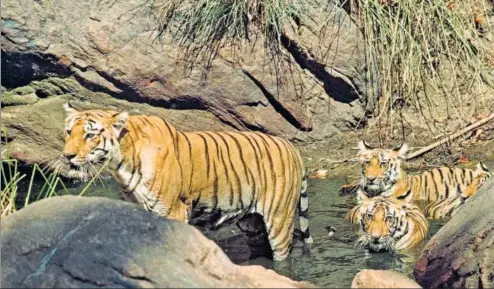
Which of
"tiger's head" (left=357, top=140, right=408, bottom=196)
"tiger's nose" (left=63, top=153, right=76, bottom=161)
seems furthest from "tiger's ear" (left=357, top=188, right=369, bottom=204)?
"tiger's nose" (left=63, top=153, right=76, bottom=161)

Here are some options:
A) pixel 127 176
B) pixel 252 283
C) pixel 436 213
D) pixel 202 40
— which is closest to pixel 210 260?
pixel 252 283

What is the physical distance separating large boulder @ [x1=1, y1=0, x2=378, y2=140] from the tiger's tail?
244 centimetres

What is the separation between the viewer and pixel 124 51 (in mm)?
10516

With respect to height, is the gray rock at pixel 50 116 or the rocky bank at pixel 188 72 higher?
the rocky bank at pixel 188 72

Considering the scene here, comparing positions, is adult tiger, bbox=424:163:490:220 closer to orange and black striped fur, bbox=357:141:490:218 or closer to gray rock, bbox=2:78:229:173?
orange and black striped fur, bbox=357:141:490:218

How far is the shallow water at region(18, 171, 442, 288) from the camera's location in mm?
7754

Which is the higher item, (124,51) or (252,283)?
(252,283)

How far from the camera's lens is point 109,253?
14.1ft

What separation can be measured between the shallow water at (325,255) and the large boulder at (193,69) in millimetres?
1444

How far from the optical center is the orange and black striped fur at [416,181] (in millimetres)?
9266

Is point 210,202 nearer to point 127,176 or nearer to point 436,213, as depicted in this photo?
point 127,176

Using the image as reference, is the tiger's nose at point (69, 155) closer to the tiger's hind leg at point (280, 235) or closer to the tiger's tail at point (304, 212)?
the tiger's hind leg at point (280, 235)

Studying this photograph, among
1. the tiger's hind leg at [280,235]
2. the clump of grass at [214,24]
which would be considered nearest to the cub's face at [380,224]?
the tiger's hind leg at [280,235]

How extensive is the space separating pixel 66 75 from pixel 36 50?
39 centimetres
